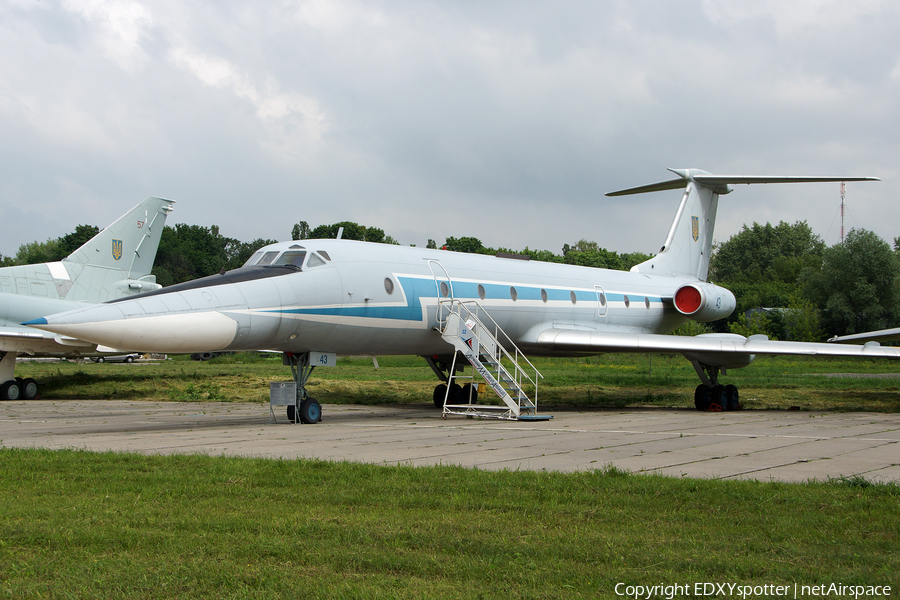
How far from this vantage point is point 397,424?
1329 centimetres

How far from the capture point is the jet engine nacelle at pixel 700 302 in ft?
69.2

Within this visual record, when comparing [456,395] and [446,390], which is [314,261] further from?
[456,395]

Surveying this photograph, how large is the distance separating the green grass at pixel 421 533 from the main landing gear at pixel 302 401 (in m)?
6.06

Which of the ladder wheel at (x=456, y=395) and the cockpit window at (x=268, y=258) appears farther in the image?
the ladder wheel at (x=456, y=395)

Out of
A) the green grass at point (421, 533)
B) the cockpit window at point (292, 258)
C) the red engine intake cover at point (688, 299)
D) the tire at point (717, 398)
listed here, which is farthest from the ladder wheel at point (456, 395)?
the green grass at point (421, 533)

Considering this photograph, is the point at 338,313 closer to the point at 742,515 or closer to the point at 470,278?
the point at 470,278

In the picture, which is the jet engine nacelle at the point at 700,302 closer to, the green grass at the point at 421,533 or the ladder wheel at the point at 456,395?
the ladder wheel at the point at 456,395

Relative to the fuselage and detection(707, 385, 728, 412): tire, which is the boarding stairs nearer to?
the fuselage

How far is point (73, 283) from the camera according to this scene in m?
23.9

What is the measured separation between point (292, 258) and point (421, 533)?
29.6 ft

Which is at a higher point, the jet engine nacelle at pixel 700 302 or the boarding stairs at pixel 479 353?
the jet engine nacelle at pixel 700 302

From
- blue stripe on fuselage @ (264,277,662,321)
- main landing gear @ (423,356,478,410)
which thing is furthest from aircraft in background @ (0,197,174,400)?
blue stripe on fuselage @ (264,277,662,321)

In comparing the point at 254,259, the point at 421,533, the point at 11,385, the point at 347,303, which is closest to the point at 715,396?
the point at 347,303

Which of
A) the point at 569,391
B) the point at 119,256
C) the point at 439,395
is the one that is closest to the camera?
the point at 439,395
